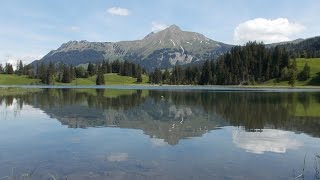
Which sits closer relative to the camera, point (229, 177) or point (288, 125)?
point (229, 177)

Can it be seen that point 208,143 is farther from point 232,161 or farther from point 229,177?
point 229,177

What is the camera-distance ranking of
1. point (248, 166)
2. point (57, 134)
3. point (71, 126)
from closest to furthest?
1. point (248, 166)
2. point (57, 134)
3. point (71, 126)

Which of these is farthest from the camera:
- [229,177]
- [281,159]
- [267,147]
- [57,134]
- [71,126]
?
[71,126]

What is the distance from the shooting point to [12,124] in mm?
43188

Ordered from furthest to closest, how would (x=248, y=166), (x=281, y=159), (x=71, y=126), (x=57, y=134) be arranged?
(x=71, y=126), (x=57, y=134), (x=281, y=159), (x=248, y=166)

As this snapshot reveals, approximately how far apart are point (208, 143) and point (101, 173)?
40.6 ft

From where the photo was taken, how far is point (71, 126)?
4141 cm

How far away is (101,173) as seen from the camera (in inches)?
809

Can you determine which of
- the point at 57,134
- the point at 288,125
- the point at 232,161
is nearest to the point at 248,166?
the point at 232,161

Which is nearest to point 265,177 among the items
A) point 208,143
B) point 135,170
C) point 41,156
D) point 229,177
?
point 229,177

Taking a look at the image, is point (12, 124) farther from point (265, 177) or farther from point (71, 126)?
point (265, 177)

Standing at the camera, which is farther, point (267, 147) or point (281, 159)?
point (267, 147)

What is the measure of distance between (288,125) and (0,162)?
30969 millimetres

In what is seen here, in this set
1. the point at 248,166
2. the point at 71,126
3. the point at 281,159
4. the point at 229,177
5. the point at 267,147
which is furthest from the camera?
the point at 71,126
